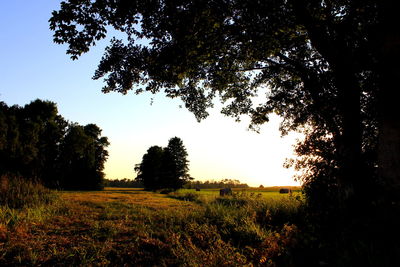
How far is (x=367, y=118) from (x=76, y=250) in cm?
1029

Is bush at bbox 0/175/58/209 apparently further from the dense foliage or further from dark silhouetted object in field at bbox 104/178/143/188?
dark silhouetted object in field at bbox 104/178/143/188

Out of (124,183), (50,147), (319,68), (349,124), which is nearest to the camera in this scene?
(349,124)

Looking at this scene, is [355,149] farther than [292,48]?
No

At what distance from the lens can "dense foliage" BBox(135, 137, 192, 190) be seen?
48.8 metres

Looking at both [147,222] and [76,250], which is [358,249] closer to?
[76,250]

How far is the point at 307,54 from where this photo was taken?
1037 centimetres

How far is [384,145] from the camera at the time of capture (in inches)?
206

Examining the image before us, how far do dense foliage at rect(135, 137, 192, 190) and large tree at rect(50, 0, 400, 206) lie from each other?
39399mm

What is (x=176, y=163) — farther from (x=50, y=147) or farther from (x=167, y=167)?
(x=50, y=147)

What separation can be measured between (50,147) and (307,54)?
163ft

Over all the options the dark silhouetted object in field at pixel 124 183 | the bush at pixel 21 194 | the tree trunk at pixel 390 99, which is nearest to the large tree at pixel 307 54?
the tree trunk at pixel 390 99

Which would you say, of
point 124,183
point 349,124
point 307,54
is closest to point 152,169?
point 307,54

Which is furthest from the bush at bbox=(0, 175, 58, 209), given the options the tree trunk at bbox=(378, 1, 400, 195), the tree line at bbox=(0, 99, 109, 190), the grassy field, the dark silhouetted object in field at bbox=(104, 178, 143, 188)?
the dark silhouetted object in field at bbox=(104, 178, 143, 188)

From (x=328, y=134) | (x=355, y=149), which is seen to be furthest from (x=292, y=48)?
(x=355, y=149)
